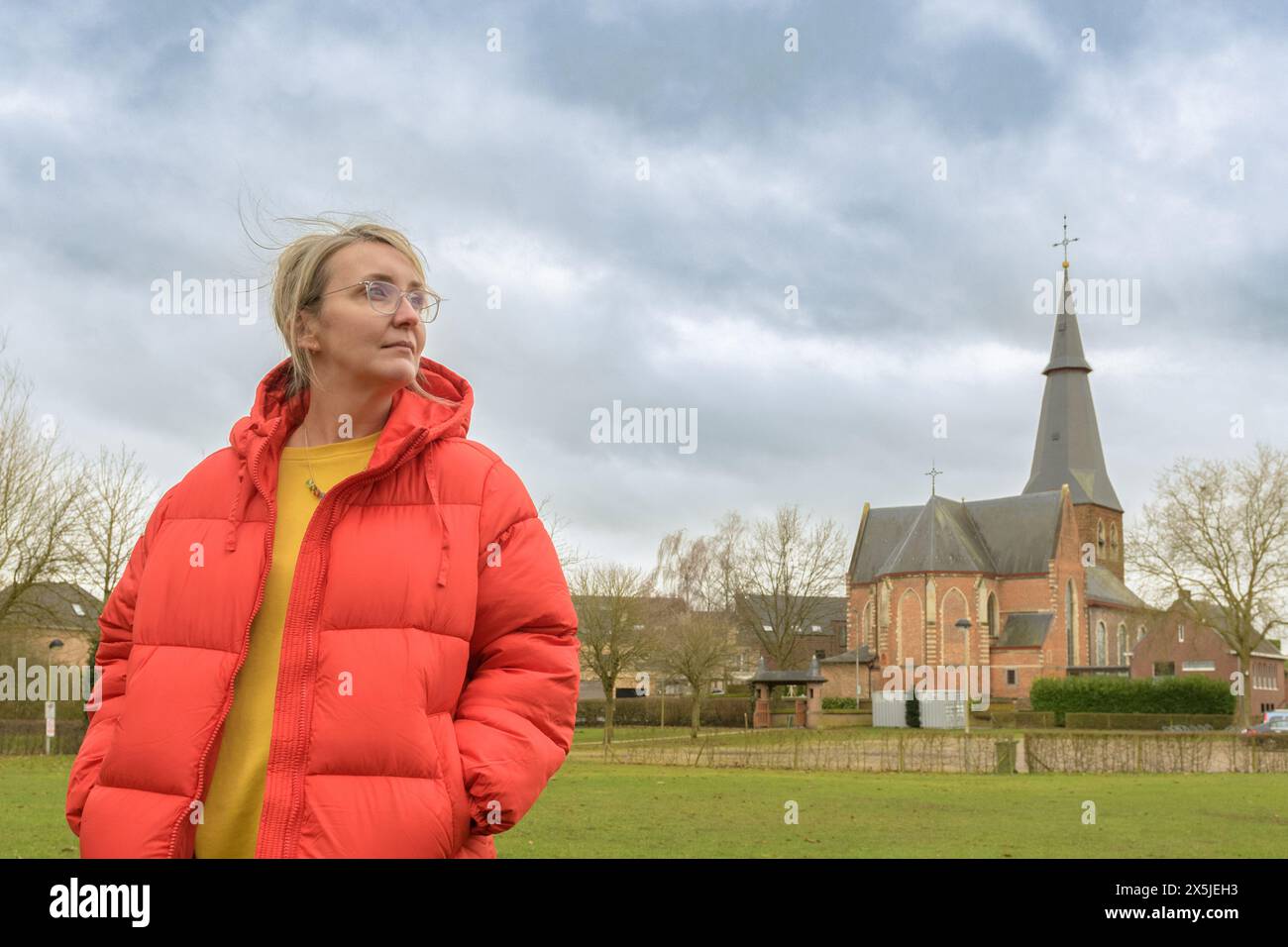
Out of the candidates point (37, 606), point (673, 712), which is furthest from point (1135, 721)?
point (37, 606)

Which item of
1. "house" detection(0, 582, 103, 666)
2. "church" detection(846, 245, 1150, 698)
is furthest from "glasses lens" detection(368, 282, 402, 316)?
"church" detection(846, 245, 1150, 698)

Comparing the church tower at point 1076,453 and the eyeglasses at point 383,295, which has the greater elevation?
the church tower at point 1076,453

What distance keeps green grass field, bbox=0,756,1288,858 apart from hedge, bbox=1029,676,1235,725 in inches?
1252

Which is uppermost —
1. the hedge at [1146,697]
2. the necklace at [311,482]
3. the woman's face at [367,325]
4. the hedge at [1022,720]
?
the woman's face at [367,325]

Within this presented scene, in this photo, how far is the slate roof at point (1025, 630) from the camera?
74562 mm

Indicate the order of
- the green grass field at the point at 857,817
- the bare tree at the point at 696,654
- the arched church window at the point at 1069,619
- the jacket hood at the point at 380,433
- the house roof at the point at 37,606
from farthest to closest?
the arched church window at the point at 1069,619
the bare tree at the point at 696,654
the house roof at the point at 37,606
the green grass field at the point at 857,817
the jacket hood at the point at 380,433

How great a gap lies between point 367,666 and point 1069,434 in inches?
3627

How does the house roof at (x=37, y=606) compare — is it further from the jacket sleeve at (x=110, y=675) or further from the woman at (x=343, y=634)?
the woman at (x=343, y=634)

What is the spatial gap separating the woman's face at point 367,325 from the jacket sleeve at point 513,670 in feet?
1.09

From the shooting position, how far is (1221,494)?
165 ft

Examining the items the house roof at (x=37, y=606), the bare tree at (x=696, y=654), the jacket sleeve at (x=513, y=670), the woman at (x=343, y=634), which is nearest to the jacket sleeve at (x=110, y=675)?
the woman at (x=343, y=634)

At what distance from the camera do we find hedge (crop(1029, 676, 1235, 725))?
54.2m

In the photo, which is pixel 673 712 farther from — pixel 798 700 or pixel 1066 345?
pixel 1066 345
